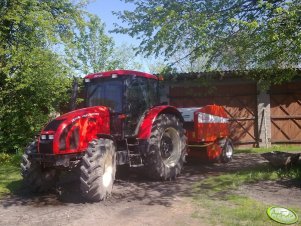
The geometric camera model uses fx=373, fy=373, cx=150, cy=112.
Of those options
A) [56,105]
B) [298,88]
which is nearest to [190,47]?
[56,105]

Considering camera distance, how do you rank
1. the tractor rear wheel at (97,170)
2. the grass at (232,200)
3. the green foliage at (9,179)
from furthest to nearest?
the green foliage at (9,179), the tractor rear wheel at (97,170), the grass at (232,200)

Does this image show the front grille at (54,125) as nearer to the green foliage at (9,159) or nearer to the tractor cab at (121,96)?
the tractor cab at (121,96)

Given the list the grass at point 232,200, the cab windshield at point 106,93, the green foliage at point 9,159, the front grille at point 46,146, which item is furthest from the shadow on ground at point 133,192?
the green foliage at point 9,159

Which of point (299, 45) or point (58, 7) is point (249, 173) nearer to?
point (299, 45)

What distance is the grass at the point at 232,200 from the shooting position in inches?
223

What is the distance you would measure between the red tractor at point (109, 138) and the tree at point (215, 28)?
1.23 m

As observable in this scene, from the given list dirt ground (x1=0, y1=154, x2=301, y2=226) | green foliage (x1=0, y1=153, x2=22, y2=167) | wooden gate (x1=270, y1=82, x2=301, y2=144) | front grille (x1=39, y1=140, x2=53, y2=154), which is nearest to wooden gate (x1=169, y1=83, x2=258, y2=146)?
wooden gate (x1=270, y1=82, x2=301, y2=144)

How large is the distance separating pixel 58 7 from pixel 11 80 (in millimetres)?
3851

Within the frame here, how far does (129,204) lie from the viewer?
667 cm

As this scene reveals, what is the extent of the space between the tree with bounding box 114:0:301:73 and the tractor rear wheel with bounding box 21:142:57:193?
3.93m

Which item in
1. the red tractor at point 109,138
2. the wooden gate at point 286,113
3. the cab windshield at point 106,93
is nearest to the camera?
the red tractor at point 109,138

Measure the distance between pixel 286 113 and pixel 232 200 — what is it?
958 centimetres

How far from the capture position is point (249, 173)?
9.12 m

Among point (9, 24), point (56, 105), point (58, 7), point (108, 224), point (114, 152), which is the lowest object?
point (108, 224)
